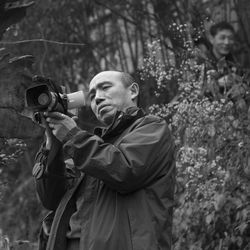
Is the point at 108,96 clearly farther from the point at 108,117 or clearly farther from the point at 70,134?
the point at 70,134

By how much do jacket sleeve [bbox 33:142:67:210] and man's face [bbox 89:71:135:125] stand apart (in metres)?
0.26

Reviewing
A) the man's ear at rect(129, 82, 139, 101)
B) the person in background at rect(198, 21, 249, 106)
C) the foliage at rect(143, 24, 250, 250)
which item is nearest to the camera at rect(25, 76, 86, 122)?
the man's ear at rect(129, 82, 139, 101)

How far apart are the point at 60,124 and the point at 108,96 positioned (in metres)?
0.37

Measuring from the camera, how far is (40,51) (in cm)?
776

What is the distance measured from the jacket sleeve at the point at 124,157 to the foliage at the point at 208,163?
215 centimetres

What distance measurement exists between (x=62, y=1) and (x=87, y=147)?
5537mm

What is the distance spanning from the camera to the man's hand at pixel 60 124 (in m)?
3.43

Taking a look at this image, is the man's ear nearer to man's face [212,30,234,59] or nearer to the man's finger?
the man's finger

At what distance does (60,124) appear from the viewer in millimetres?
3447

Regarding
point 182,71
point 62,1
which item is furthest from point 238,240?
point 62,1

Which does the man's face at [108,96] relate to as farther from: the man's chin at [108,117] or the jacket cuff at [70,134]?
the jacket cuff at [70,134]

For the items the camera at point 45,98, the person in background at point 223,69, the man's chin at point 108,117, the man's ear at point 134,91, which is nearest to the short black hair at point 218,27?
the person in background at point 223,69

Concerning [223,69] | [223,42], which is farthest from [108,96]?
[223,42]

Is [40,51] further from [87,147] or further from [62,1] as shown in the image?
[87,147]
